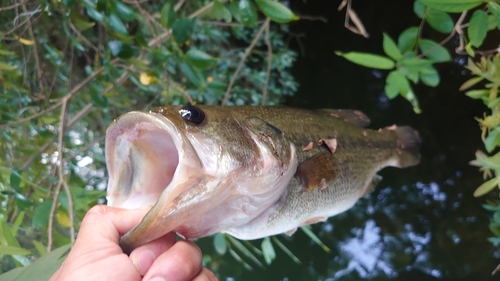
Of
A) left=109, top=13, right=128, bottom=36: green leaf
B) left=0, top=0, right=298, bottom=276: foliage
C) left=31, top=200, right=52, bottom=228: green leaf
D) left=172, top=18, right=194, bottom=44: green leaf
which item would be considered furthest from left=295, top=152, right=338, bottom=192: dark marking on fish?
left=31, top=200, right=52, bottom=228: green leaf

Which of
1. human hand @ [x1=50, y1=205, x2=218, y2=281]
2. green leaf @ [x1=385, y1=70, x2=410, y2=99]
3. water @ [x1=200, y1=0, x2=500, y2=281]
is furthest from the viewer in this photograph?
water @ [x1=200, y1=0, x2=500, y2=281]

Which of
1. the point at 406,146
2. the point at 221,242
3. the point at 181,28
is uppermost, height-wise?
the point at 181,28

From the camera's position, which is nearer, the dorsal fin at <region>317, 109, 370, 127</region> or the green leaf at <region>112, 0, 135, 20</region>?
the green leaf at <region>112, 0, 135, 20</region>

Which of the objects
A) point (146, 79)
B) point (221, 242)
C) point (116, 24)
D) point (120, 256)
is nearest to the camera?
point (120, 256)

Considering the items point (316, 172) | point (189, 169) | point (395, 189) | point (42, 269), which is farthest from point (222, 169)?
point (395, 189)

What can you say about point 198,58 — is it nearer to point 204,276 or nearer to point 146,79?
point 146,79

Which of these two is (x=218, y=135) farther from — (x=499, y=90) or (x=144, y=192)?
(x=499, y=90)

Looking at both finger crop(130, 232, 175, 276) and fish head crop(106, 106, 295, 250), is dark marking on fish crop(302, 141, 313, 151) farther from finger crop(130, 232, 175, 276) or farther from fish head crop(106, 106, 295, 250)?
finger crop(130, 232, 175, 276)
